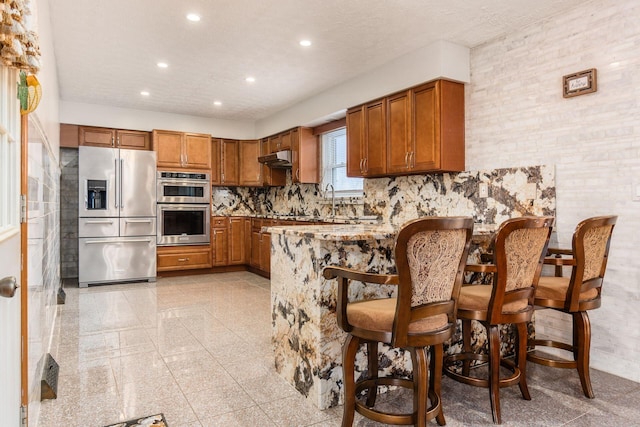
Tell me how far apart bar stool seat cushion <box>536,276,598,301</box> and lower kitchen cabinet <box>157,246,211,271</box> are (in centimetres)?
520

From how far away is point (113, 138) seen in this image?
243 inches

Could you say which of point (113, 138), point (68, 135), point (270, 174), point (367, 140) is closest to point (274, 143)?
point (270, 174)

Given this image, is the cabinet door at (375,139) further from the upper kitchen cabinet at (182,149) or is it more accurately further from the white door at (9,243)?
the white door at (9,243)

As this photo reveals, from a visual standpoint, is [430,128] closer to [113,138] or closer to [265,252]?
[265,252]

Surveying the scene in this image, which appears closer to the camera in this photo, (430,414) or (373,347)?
(430,414)

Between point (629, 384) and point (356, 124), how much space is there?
3322 mm

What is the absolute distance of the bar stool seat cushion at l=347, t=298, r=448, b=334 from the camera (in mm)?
1741

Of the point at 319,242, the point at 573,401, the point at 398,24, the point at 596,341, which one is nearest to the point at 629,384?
the point at 596,341

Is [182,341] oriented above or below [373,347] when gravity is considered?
below

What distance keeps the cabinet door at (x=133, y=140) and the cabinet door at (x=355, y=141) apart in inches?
136

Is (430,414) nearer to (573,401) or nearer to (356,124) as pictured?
(573,401)

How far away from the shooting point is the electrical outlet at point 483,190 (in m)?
3.64

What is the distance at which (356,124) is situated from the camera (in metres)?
4.66

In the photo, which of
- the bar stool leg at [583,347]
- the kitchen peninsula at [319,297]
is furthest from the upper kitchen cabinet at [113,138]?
the bar stool leg at [583,347]
